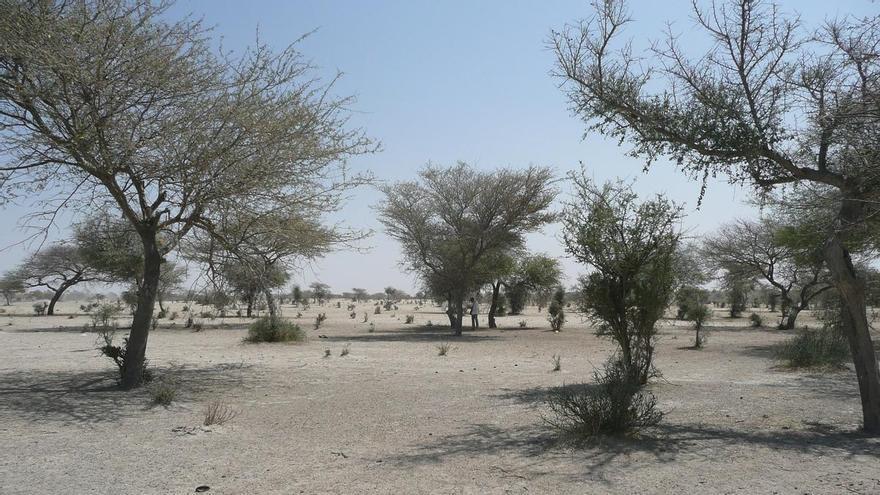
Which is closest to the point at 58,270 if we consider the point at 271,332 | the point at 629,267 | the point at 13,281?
the point at 13,281

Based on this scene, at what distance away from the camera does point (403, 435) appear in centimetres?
849

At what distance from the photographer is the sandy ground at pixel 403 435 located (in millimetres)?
6203

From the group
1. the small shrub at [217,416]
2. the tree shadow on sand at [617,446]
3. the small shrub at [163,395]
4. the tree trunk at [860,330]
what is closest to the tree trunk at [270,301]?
the small shrub at [163,395]

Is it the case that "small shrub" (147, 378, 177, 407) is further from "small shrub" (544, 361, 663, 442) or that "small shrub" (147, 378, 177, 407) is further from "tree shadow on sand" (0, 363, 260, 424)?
"small shrub" (544, 361, 663, 442)

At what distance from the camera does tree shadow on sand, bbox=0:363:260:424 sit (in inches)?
375

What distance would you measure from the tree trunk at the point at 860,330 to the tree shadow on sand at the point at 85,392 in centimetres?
1023

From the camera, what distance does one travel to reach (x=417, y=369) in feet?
53.4

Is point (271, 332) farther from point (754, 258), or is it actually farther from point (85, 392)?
point (754, 258)

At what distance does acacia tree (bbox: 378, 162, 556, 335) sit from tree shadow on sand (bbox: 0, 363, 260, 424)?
1752 cm

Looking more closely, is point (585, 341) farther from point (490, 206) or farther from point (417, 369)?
point (417, 369)

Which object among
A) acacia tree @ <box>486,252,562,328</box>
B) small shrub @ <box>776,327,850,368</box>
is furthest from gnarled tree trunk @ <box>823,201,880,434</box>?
acacia tree @ <box>486,252,562,328</box>

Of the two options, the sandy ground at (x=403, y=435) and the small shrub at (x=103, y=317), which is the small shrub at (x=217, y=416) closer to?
the sandy ground at (x=403, y=435)

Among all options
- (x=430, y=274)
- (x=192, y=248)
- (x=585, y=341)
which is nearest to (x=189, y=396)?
(x=192, y=248)

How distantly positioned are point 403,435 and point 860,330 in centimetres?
604
